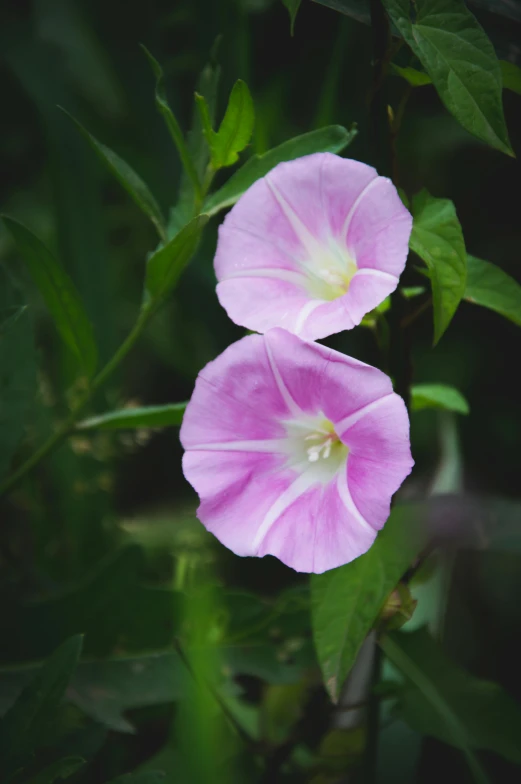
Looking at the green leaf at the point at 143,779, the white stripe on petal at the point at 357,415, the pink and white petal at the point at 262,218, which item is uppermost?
the pink and white petal at the point at 262,218

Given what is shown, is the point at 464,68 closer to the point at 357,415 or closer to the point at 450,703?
the point at 357,415

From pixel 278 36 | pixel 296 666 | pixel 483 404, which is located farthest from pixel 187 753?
pixel 278 36

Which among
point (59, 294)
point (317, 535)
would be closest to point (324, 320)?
point (317, 535)

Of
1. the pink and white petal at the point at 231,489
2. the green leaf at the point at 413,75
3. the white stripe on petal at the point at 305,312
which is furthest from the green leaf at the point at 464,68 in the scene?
the pink and white petal at the point at 231,489

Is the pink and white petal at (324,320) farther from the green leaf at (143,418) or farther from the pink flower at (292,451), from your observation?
the green leaf at (143,418)

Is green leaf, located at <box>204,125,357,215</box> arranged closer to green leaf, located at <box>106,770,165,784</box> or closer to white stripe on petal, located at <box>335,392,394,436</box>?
white stripe on petal, located at <box>335,392,394,436</box>

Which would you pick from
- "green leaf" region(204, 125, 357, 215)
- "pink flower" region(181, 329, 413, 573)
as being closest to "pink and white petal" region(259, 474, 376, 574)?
"pink flower" region(181, 329, 413, 573)
